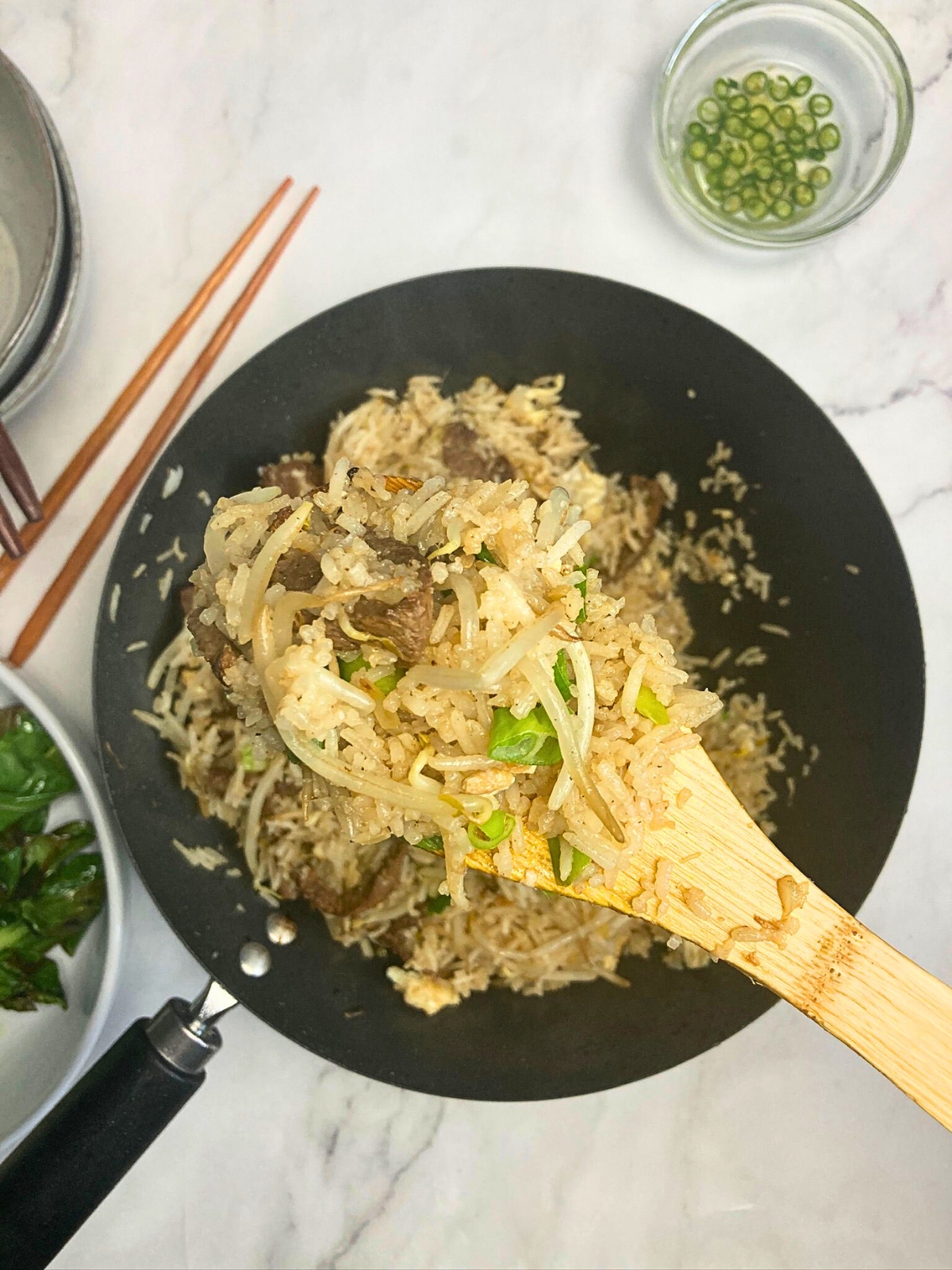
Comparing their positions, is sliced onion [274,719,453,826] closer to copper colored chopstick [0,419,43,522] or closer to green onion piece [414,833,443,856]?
green onion piece [414,833,443,856]

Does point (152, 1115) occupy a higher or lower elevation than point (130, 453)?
lower

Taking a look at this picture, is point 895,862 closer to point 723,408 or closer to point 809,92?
point 723,408

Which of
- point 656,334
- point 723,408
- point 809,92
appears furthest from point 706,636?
point 809,92

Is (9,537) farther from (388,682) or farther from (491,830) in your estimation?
(491,830)

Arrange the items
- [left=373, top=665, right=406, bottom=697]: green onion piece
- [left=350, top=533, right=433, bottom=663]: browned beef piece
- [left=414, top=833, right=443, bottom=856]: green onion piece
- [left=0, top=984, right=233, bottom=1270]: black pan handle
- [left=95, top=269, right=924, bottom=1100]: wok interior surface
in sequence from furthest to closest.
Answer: [left=95, top=269, right=924, bottom=1100]: wok interior surface → [left=0, top=984, right=233, bottom=1270]: black pan handle → [left=414, top=833, right=443, bottom=856]: green onion piece → [left=373, top=665, right=406, bottom=697]: green onion piece → [left=350, top=533, right=433, bottom=663]: browned beef piece

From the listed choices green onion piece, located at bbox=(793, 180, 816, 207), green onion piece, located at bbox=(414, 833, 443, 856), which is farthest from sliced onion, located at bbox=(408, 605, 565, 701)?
green onion piece, located at bbox=(793, 180, 816, 207)

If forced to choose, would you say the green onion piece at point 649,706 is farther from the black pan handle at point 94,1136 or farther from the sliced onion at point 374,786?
the black pan handle at point 94,1136
